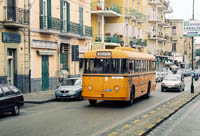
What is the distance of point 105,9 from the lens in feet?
147

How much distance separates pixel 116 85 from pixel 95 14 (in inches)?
1080

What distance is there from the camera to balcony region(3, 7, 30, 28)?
24.4 m

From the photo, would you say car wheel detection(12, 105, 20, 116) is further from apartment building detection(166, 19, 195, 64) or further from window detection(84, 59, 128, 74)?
apartment building detection(166, 19, 195, 64)

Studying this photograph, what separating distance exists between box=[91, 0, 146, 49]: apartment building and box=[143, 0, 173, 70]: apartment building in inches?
199

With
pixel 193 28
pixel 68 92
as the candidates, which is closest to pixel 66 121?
pixel 68 92

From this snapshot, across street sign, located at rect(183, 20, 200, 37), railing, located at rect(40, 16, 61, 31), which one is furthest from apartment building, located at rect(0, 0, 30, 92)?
street sign, located at rect(183, 20, 200, 37)

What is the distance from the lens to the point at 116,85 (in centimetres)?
1836

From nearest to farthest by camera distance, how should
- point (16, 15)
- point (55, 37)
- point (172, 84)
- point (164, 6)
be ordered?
point (16, 15) < point (172, 84) < point (55, 37) < point (164, 6)

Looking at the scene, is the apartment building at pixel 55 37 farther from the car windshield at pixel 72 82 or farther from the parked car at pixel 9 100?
the parked car at pixel 9 100

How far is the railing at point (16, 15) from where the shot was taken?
2459 cm

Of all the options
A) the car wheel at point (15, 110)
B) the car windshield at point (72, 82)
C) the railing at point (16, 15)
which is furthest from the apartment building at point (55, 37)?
the car wheel at point (15, 110)

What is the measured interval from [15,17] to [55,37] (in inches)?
278

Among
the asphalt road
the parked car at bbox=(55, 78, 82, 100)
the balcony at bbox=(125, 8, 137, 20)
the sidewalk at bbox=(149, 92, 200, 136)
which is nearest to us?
the sidewalk at bbox=(149, 92, 200, 136)

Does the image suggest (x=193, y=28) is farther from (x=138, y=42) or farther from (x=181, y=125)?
(x=138, y=42)
